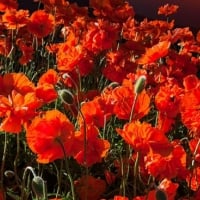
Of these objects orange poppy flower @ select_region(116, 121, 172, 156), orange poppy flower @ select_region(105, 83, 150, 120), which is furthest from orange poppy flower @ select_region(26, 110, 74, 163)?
orange poppy flower @ select_region(105, 83, 150, 120)

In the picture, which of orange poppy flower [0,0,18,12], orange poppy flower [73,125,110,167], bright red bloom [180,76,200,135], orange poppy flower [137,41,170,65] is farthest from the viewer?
orange poppy flower [0,0,18,12]

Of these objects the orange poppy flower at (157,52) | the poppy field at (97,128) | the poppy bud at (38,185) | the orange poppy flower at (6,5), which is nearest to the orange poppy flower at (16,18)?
the poppy field at (97,128)

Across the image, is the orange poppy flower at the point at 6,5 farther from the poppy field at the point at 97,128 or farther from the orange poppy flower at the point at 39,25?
the orange poppy flower at the point at 39,25

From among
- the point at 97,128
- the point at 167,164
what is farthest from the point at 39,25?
the point at 167,164

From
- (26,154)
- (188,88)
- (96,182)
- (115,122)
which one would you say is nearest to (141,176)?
(96,182)

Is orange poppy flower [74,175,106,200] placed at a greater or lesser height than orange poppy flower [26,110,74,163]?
lesser

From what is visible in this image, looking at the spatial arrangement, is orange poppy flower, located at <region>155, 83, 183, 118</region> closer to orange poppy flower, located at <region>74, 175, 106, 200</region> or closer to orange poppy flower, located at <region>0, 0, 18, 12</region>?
orange poppy flower, located at <region>74, 175, 106, 200</region>

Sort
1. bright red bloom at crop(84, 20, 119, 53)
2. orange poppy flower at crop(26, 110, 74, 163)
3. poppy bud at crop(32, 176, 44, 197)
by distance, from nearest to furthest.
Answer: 1. poppy bud at crop(32, 176, 44, 197)
2. orange poppy flower at crop(26, 110, 74, 163)
3. bright red bloom at crop(84, 20, 119, 53)
